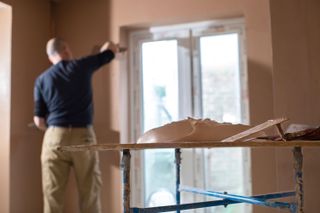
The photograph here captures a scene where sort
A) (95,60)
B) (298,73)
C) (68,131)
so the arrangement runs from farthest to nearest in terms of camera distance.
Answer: (95,60) → (68,131) → (298,73)

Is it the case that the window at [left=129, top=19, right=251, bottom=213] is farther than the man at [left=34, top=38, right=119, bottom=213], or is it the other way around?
the window at [left=129, top=19, right=251, bottom=213]

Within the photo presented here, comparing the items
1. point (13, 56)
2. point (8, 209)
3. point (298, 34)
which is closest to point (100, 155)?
point (8, 209)

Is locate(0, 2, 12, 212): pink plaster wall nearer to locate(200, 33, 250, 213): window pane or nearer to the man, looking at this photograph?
the man

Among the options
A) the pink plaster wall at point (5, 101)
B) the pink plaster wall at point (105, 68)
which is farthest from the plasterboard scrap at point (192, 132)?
the pink plaster wall at point (5, 101)

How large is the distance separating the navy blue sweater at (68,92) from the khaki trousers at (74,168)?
75 millimetres

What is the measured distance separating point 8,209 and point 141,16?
5.51 feet

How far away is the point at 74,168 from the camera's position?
3.01 m

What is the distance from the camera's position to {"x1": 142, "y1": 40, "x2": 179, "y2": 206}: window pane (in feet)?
11.0

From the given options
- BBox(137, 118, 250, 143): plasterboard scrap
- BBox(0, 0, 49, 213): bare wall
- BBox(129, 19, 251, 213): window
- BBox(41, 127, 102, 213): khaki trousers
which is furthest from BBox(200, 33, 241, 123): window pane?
BBox(137, 118, 250, 143): plasterboard scrap

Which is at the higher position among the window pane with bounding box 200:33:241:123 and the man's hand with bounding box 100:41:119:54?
the man's hand with bounding box 100:41:119:54

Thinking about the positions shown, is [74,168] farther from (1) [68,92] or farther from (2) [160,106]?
(2) [160,106]

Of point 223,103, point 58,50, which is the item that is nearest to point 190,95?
point 223,103

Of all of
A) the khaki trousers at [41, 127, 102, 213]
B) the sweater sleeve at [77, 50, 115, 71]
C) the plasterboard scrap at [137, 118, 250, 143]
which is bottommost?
the khaki trousers at [41, 127, 102, 213]

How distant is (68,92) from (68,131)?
0.87 ft
